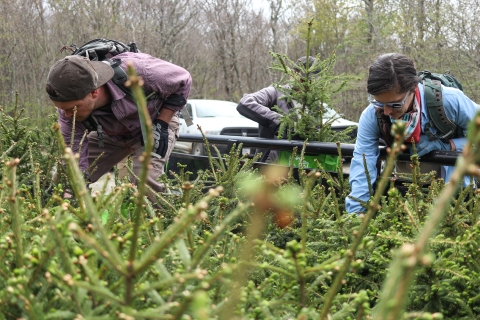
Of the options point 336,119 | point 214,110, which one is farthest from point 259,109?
point 214,110

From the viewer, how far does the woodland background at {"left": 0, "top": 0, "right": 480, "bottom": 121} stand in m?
13.8

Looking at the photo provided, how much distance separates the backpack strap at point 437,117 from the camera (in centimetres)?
322

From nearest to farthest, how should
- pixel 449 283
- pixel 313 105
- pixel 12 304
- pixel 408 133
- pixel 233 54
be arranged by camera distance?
pixel 12 304, pixel 449 283, pixel 408 133, pixel 313 105, pixel 233 54

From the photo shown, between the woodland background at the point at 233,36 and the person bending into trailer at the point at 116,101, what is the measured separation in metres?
3.93

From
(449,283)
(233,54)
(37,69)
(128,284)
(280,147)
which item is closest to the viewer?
(128,284)

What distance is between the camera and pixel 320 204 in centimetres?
254

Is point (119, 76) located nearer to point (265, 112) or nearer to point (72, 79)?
point (72, 79)

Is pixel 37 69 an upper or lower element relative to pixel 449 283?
upper

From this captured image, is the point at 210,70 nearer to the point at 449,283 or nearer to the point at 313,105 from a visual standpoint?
the point at 313,105

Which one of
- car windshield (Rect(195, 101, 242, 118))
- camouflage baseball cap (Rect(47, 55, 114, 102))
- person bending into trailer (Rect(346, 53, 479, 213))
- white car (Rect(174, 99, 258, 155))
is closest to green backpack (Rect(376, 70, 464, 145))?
person bending into trailer (Rect(346, 53, 479, 213))

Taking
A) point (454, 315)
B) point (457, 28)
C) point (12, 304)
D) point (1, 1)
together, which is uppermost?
point (1, 1)

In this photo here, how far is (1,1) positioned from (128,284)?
15457 mm

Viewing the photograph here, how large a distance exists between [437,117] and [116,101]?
7.71 feet

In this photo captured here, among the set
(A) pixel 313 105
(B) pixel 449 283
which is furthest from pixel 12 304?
(A) pixel 313 105
